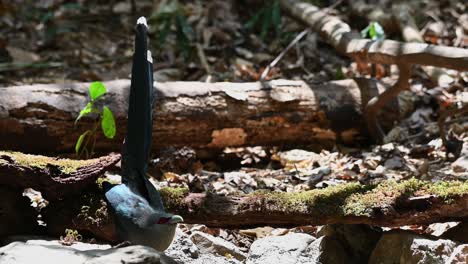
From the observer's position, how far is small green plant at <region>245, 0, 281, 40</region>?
6965mm

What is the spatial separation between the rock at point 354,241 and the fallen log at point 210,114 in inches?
73.3

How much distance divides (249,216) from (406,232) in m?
0.66

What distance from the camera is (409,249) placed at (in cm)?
288

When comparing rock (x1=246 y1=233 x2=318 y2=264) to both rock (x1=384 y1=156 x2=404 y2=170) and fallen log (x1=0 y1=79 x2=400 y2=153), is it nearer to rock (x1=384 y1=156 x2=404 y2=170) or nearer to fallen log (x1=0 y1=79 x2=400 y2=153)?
rock (x1=384 y1=156 x2=404 y2=170)

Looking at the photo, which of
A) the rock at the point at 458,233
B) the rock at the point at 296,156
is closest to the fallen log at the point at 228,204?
the rock at the point at 458,233

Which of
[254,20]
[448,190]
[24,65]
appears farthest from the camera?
[254,20]

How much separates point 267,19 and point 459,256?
180 inches

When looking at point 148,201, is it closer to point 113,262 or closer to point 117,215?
point 117,215

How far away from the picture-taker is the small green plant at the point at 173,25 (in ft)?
21.6

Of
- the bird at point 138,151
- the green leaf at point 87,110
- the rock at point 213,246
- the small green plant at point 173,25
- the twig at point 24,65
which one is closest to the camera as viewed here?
the bird at point 138,151

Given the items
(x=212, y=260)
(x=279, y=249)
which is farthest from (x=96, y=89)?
(x=279, y=249)

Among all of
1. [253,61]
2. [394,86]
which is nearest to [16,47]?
[253,61]

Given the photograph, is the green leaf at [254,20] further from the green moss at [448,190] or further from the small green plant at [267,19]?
the green moss at [448,190]

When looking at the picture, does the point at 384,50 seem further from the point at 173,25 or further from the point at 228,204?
the point at 173,25
